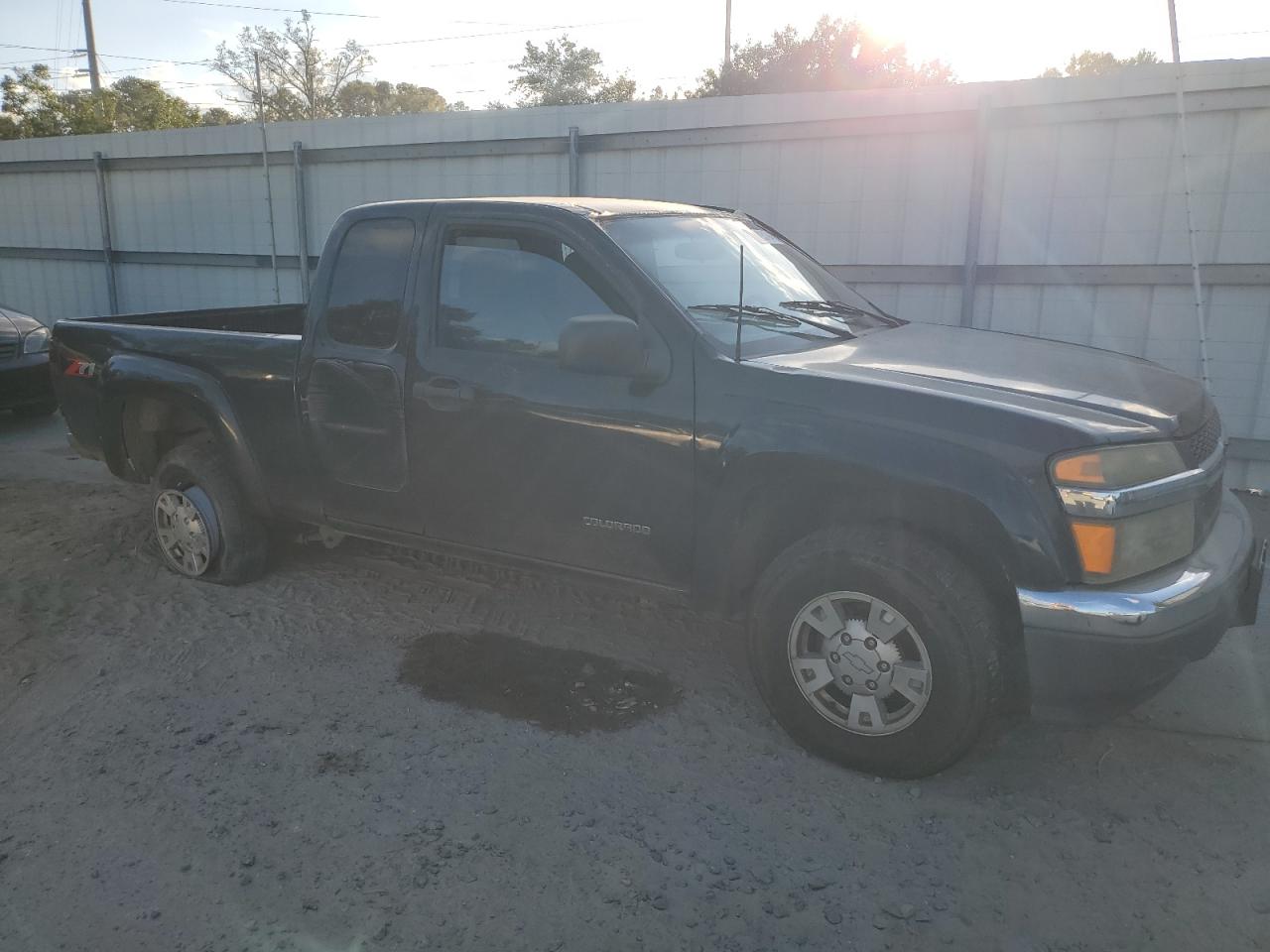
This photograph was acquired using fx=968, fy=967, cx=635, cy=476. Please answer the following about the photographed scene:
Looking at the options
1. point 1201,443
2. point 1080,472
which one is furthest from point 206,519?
point 1201,443

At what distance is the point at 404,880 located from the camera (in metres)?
2.76

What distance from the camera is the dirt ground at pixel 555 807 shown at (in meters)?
2.60

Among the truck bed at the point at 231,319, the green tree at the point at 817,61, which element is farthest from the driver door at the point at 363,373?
the green tree at the point at 817,61

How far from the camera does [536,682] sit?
3965 mm

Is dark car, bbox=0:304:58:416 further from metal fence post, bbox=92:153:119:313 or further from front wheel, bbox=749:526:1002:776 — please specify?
front wheel, bbox=749:526:1002:776

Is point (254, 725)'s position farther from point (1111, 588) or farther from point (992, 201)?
point (992, 201)

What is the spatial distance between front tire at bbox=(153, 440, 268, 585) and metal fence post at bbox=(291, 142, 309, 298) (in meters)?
5.85

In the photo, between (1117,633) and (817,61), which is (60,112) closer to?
(817,61)

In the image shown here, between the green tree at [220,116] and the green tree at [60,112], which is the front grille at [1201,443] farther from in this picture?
the green tree at [220,116]

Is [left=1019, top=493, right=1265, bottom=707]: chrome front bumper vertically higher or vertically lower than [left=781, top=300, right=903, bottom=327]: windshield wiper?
lower

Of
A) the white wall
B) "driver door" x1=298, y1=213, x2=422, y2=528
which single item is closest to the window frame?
"driver door" x1=298, y1=213, x2=422, y2=528

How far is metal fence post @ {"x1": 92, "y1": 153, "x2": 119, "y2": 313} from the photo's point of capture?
12484 millimetres

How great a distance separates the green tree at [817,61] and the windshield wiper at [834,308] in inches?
1590

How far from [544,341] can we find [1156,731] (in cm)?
272
